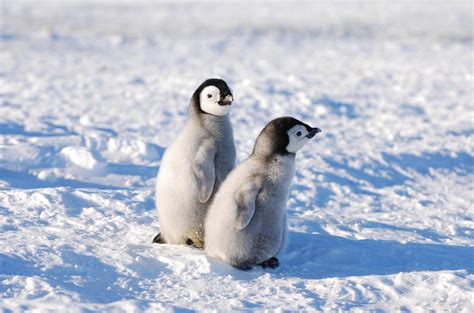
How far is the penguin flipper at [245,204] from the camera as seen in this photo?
11.7 ft

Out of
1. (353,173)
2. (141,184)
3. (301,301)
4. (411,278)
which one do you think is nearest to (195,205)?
(301,301)

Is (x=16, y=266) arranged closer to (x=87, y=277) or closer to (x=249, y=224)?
(x=87, y=277)

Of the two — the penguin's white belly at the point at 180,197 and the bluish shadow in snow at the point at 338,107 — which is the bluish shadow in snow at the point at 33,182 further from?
the bluish shadow in snow at the point at 338,107

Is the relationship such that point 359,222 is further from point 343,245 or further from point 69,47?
point 69,47

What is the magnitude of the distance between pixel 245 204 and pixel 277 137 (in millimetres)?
398

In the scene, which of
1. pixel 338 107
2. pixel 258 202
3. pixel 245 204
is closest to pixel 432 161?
pixel 338 107

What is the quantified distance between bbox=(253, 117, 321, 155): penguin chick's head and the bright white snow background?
61 cm

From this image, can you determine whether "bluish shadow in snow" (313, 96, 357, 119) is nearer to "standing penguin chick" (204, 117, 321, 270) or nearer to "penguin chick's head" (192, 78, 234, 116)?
"penguin chick's head" (192, 78, 234, 116)

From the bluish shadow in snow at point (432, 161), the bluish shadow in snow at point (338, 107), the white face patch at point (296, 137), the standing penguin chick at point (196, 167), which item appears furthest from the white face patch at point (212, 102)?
the bluish shadow in snow at point (338, 107)

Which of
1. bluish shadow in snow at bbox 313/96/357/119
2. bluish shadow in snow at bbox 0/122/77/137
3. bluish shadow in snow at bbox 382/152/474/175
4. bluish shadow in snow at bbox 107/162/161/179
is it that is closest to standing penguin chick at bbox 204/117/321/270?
bluish shadow in snow at bbox 107/162/161/179

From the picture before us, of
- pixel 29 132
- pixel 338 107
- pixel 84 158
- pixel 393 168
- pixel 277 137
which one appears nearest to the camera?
pixel 277 137

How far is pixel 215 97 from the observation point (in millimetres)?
3916

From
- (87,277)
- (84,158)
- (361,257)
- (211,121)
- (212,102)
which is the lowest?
(87,277)

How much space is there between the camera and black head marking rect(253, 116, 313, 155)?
12.3 feet
